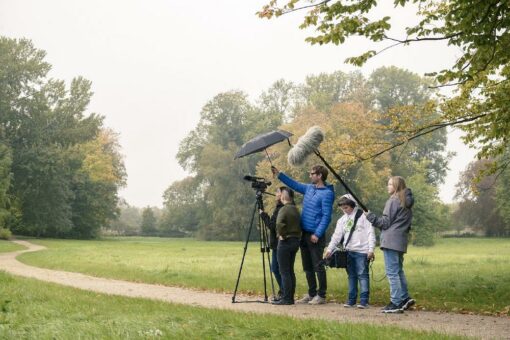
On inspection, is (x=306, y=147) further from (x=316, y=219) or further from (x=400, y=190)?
(x=400, y=190)

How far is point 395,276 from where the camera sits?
8.53 m

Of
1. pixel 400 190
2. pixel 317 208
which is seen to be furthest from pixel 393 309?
pixel 317 208

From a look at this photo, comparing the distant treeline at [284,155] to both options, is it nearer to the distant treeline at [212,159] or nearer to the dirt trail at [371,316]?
the distant treeline at [212,159]

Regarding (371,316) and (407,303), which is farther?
(407,303)

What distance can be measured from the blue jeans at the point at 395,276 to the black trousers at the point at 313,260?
46.2 inches

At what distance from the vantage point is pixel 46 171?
48.4 m

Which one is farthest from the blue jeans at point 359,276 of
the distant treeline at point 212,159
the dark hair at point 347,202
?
the distant treeline at point 212,159

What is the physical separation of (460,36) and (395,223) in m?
3.24

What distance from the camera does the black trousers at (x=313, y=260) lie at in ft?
30.8

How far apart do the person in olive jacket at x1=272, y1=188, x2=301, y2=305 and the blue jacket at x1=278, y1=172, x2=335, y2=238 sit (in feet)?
0.73

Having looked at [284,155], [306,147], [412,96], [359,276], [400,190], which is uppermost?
[412,96]

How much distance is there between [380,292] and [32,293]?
6664 mm

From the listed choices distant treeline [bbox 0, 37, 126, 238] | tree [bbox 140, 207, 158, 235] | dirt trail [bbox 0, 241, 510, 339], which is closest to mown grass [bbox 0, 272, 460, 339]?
dirt trail [bbox 0, 241, 510, 339]

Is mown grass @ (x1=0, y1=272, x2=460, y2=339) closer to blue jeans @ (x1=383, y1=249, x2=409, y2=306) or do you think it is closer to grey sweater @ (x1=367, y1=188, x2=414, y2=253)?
blue jeans @ (x1=383, y1=249, x2=409, y2=306)
